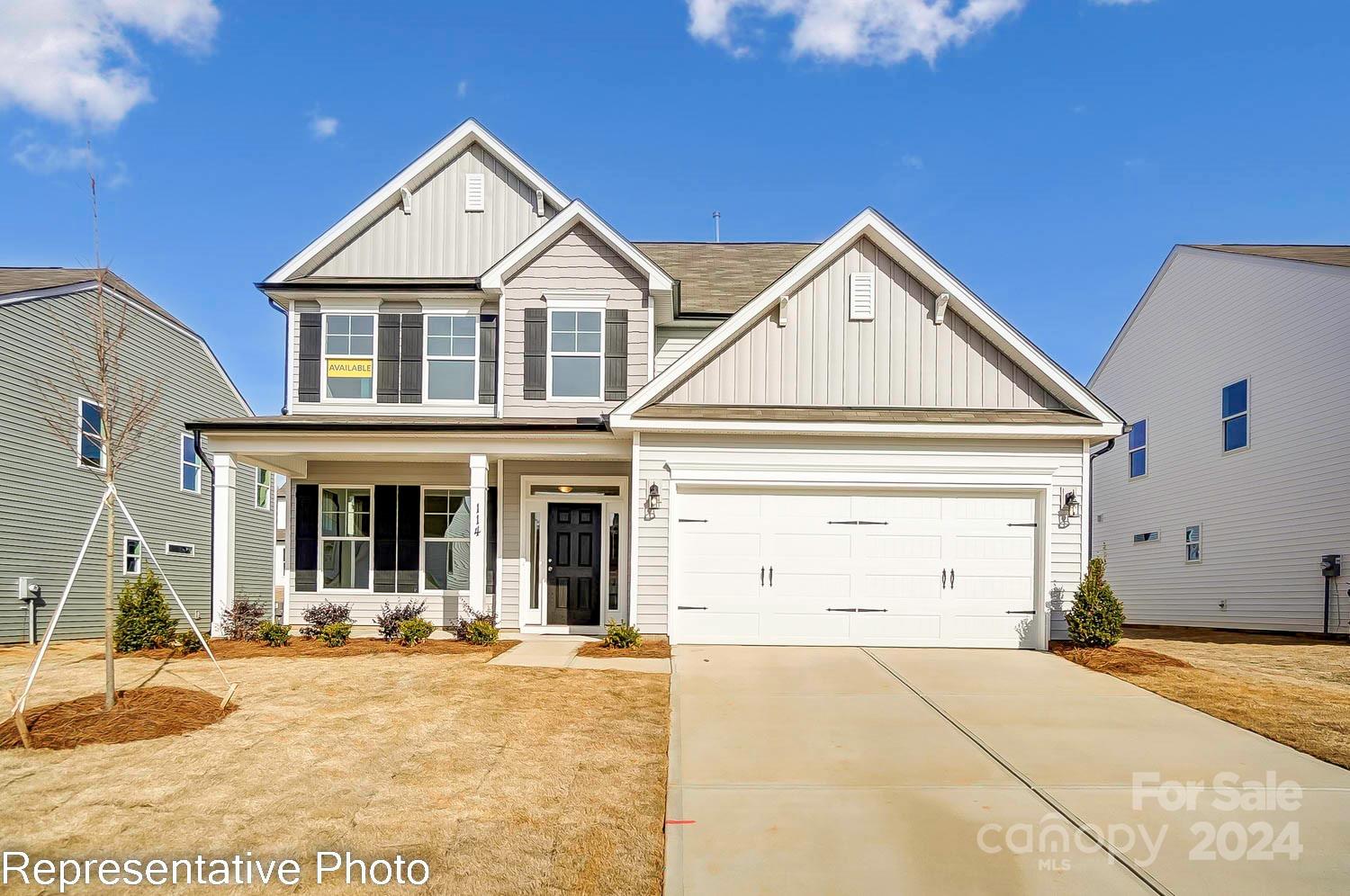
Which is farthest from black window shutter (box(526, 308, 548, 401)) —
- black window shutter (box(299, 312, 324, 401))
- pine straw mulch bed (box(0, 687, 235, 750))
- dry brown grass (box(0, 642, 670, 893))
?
pine straw mulch bed (box(0, 687, 235, 750))

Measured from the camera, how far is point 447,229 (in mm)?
15922

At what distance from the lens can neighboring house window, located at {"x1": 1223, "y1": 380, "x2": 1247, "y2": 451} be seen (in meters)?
18.2

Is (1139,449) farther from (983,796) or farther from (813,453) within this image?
(983,796)

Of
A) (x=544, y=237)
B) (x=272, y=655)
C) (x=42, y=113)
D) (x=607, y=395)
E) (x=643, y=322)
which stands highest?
(x=42, y=113)

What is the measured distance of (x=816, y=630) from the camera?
12445mm

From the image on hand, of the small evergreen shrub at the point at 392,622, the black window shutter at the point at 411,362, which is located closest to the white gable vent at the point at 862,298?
the black window shutter at the point at 411,362

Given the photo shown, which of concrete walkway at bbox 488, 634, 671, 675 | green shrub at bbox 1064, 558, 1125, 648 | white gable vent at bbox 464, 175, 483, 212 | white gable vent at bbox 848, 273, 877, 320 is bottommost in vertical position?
concrete walkway at bbox 488, 634, 671, 675

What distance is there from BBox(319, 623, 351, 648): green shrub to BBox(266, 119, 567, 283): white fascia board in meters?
6.34

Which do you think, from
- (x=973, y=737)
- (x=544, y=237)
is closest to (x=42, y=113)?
(x=544, y=237)

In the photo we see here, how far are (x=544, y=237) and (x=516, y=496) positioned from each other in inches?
164

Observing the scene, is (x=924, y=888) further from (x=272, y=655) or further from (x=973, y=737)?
(x=272, y=655)

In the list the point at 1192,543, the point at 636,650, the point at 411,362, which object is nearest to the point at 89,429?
the point at 411,362

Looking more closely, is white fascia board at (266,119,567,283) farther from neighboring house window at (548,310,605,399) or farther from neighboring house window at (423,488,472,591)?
neighboring house window at (423,488,472,591)

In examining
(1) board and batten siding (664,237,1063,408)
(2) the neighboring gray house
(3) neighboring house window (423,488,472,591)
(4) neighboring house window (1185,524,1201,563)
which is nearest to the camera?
(1) board and batten siding (664,237,1063,408)
